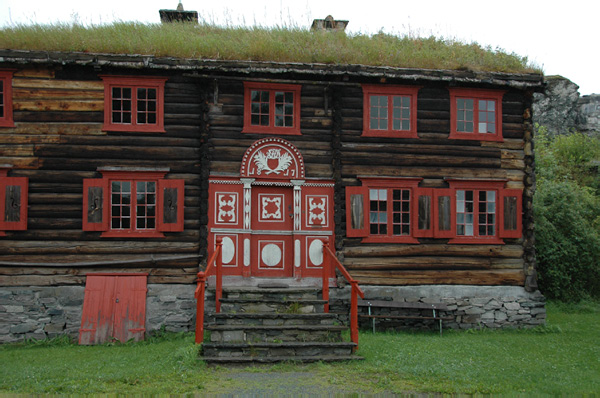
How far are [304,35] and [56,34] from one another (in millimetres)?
6247

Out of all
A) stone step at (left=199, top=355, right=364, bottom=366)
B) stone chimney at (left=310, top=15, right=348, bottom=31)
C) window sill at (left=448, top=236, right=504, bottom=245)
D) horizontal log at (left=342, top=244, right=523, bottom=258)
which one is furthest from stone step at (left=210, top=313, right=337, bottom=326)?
stone chimney at (left=310, top=15, right=348, bottom=31)

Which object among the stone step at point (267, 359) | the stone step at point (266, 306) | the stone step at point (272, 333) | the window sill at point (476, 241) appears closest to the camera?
the stone step at point (267, 359)

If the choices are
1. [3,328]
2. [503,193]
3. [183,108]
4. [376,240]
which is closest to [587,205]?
[503,193]

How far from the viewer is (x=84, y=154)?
43.5ft

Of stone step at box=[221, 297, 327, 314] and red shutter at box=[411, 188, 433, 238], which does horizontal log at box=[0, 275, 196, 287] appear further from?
red shutter at box=[411, 188, 433, 238]

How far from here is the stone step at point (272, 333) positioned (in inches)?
413

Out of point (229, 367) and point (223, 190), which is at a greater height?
point (223, 190)

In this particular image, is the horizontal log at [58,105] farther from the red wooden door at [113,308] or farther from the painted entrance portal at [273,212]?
the red wooden door at [113,308]

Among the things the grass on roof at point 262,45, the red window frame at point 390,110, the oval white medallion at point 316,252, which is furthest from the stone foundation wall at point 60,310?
the red window frame at point 390,110

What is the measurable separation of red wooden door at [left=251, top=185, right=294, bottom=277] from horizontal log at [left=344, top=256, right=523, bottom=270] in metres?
1.52

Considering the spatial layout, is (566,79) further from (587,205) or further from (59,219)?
(59,219)

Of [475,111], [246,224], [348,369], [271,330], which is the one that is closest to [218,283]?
[271,330]

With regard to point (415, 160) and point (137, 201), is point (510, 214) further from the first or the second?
point (137, 201)

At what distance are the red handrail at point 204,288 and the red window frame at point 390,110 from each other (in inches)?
185
